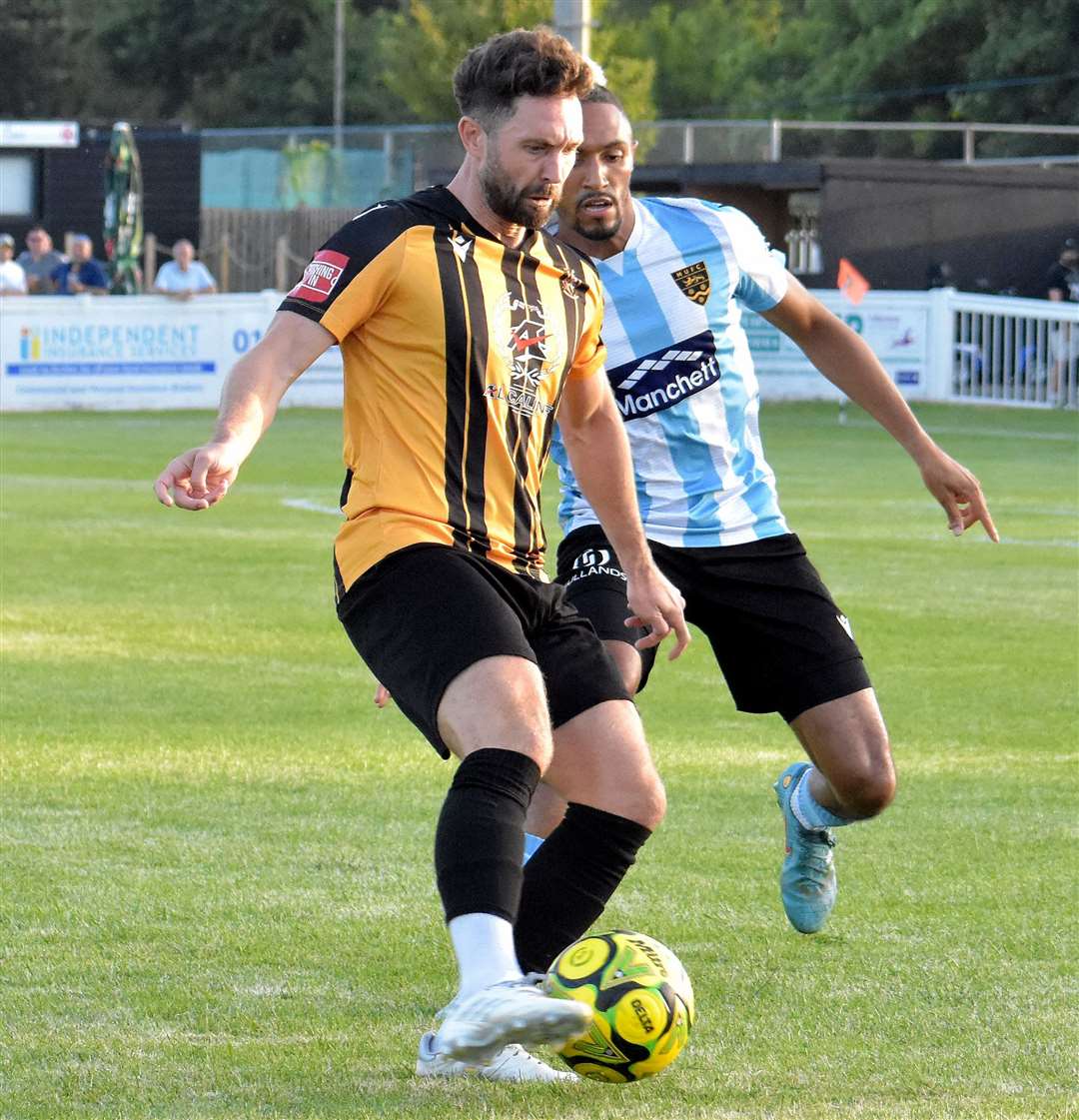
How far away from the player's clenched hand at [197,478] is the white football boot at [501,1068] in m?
1.25

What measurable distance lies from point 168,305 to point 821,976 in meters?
24.0

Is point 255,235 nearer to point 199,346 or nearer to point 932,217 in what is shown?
point 932,217

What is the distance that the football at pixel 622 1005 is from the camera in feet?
13.9

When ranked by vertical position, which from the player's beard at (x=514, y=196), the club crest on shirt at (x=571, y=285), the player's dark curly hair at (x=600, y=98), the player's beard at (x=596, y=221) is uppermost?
the player's dark curly hair at (x=600, y=98)

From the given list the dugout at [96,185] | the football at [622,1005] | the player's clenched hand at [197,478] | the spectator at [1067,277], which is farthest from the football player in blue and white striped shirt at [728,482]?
the dugout at [96,185]

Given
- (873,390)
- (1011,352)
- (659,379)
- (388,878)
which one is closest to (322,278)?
(659,379)

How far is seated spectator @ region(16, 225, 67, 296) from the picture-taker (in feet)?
104

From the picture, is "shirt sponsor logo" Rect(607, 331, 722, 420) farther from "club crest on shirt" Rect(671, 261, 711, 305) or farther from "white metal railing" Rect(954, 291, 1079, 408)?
"white metal railing" Rect(954, 291, 1079, 408)

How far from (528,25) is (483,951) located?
45.8 meters

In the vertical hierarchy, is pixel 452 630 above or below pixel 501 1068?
above

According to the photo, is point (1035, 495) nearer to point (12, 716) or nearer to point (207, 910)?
point (12, 716)

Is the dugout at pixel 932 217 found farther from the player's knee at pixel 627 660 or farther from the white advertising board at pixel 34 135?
the player's knee at pixel 627 660

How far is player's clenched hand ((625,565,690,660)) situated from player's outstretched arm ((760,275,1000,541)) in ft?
3.84

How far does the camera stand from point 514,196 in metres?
4.50
